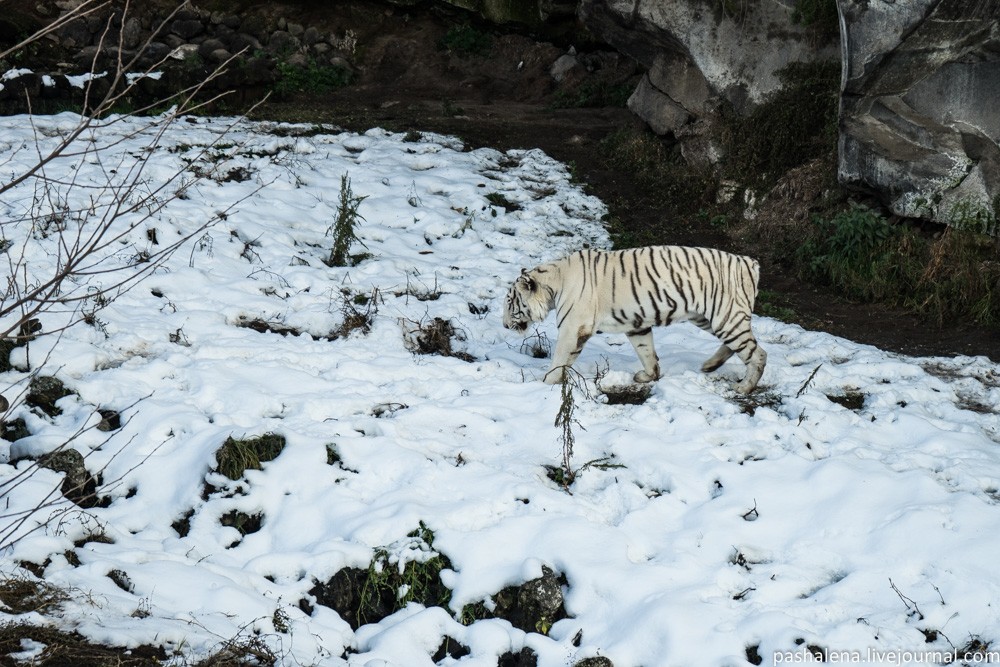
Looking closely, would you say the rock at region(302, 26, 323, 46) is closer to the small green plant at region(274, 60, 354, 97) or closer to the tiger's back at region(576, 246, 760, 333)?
the small green plant at region(274, 60, 354, 97)

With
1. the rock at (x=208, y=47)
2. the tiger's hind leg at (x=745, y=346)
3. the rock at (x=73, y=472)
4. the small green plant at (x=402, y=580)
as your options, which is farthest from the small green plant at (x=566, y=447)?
the rock at (x=208, y=47)

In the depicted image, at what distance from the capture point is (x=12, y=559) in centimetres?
426

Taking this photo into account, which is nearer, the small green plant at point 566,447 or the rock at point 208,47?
the small green plant at point 566,447

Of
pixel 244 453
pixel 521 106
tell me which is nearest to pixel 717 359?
pixel 244 453

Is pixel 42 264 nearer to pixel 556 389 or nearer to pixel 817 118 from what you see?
pixel 556 389

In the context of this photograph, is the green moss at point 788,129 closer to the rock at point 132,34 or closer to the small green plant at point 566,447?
the small green plant at point 566,447

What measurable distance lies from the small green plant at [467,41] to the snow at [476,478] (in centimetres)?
887

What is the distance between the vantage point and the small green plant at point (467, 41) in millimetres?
16188

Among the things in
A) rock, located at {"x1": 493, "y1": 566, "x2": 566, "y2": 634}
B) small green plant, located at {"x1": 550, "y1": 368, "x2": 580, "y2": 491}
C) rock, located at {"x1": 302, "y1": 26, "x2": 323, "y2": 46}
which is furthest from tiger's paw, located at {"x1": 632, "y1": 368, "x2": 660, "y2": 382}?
rock, located at {"x1": 302, "y1": 26, "x2": 323, "y2": 46}

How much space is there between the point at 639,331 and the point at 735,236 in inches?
155

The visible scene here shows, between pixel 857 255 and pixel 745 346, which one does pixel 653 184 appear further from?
pixel 745 346

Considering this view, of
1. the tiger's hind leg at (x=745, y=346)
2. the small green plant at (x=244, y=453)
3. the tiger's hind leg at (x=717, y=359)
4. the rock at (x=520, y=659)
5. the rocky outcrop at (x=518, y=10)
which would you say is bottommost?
the rock at (x=520, y=659)

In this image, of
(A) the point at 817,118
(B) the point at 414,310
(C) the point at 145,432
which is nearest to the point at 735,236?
(A) the point at 817,118

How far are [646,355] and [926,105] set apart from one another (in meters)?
4.11
